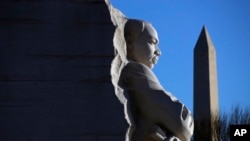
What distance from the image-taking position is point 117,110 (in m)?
3.89

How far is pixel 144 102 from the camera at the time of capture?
424 centimetres

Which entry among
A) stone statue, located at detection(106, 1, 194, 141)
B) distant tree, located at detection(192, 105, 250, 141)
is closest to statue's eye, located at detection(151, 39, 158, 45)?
stone statue, located at detection(106, 1, 194, 141)

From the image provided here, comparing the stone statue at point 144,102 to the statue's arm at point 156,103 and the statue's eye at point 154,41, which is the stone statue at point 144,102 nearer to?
the statue's arm at point 156,103

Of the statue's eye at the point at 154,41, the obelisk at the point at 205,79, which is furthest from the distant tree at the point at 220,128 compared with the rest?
the statue's eye at the point at 154,41

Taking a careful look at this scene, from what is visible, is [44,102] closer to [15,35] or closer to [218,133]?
[15,35]

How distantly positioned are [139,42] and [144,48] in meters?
0.06

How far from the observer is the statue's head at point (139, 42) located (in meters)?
4.57

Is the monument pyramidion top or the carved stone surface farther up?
the carved stone surface

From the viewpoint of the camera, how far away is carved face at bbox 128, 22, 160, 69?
457 centimetres

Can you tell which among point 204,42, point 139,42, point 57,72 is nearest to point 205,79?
point 204,42

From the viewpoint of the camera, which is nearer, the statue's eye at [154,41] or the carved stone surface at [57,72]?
the carved stone surface at [57,72]

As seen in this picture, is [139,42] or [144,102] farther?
[139,42]

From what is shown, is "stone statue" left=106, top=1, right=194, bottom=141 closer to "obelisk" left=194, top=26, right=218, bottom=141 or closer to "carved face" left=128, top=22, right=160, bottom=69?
"carved face" left=128, top=22, right=160, bottom=69

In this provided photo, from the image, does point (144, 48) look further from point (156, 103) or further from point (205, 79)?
point (205, 79)
